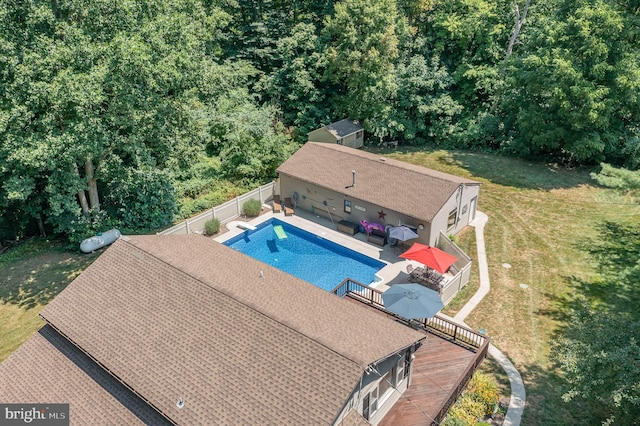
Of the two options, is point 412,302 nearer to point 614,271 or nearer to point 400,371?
point 400,371

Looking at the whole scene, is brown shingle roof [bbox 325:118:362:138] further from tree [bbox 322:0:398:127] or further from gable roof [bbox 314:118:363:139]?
tree [bbox 322:0:398:127]

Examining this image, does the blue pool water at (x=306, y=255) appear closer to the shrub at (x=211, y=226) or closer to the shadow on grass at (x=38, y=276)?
the shrub at (x=211, y=226)

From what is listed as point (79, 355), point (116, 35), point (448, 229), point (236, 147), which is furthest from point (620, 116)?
point (79, 355)

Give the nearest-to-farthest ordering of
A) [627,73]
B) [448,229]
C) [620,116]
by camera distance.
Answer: [448,229] < [627,73] < [620,116]

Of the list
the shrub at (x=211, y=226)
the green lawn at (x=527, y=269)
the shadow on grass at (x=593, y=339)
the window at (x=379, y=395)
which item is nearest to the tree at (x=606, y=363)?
the shadow on grass at (x=593, y=339)

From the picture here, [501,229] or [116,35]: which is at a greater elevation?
[116,35]

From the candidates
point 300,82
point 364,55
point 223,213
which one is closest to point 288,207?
point 223,213

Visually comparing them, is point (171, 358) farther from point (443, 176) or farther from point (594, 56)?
point (594, 56)
